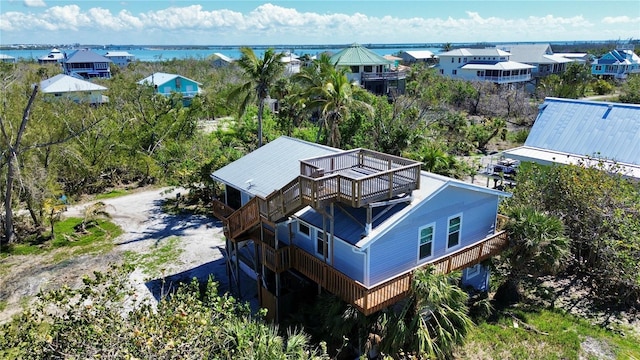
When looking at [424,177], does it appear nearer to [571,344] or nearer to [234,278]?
[571,344]

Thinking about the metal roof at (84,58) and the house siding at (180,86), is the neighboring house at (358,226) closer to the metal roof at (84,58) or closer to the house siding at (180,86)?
the house siding at (180,86)

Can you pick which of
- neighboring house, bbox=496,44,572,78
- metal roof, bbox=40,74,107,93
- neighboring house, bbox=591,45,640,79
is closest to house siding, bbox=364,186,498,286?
metal roof, bbox=40,74,107,93

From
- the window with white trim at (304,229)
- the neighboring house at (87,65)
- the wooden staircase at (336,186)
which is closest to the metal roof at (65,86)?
the neighboring house at (87,65)

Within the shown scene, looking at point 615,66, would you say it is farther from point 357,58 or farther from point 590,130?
point 590,130

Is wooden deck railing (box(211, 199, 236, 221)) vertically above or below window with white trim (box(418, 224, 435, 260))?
Result: below

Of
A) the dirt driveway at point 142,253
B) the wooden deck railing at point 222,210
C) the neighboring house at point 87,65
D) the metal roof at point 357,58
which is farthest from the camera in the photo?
the neighboring house at point 87,65

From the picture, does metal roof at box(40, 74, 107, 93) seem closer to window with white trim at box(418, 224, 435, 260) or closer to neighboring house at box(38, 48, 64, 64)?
window with white trim at box(418, 224, 435, 260)
